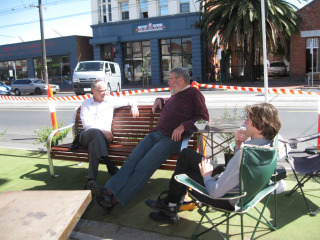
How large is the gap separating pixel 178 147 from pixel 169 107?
0.54 m

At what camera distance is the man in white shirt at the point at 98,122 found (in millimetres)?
4258

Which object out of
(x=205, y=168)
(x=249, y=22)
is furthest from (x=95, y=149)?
(x=249, y=22)

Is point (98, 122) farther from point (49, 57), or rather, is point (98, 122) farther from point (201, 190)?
point (49, 57)

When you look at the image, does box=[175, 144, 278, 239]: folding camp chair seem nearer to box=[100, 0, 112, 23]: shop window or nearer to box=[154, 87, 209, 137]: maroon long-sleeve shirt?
Answer: box=[154, 87, 209, 137]: maroon long-sleeve shirt

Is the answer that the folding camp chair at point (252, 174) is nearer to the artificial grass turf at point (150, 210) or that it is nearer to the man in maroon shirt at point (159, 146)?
the artificial grass turf at point (150, 210)

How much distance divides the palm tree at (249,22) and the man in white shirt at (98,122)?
777 inches

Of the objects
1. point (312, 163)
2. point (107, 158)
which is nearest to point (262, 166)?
point (312, 163)

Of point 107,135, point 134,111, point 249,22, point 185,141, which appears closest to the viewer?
point 185,141

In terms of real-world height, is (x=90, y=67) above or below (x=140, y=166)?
above

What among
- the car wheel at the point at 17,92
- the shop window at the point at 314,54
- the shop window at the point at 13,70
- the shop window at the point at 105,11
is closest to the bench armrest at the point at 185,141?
the shop window at the point at 314,54

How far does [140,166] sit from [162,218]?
61 centimetres

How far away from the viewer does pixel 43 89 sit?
1101 inches

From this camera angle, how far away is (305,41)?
25.5 meters

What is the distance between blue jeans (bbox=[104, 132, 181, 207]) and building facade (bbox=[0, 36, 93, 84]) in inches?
1272
